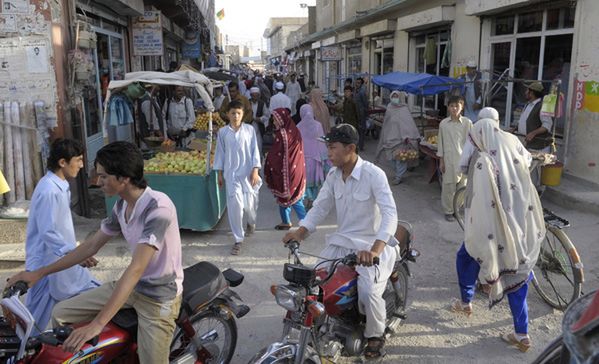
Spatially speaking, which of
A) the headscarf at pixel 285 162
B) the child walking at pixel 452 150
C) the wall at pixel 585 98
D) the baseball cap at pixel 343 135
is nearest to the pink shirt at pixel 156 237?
the baseball cap at pixel 343 135

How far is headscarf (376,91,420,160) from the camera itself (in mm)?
9141

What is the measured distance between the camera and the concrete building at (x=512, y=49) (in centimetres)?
777

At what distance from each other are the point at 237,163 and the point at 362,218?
2824mm

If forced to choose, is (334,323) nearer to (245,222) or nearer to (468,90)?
(245,222)

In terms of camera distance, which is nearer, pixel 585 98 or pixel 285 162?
pixel 285 162

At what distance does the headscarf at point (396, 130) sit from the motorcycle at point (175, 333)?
253 inches

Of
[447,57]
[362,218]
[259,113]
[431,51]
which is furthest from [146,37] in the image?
[362,218]

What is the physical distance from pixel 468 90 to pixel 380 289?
775 centimetres

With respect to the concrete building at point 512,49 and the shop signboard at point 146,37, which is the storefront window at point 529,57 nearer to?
the concrete building at point 512,49

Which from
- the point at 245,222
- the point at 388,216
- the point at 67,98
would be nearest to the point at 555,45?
the point at 245,222

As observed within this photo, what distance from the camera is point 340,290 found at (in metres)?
3.06

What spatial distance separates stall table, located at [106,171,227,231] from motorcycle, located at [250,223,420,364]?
10.0ft

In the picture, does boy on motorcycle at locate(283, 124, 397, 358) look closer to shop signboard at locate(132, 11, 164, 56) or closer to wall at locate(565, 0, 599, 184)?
wall at locate(565, 0, 599, 184)

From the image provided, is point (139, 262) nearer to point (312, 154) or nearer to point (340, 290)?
point (340, 290)
